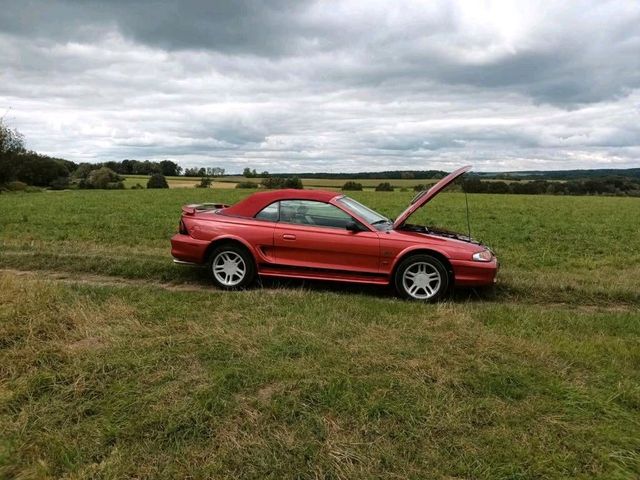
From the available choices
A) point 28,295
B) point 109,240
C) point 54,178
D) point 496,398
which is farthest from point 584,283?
point 54,178

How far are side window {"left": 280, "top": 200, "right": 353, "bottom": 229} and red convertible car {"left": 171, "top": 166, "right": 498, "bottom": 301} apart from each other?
0.01 m

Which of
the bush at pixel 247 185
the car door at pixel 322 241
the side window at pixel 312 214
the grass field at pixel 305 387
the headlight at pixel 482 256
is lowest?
the grass field at pixel 305 387

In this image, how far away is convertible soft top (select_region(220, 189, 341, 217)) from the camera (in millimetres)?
7078

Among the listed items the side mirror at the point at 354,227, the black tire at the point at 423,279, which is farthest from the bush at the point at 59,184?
the black tire at the point at 423,279

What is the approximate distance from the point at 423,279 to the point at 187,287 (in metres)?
3.23

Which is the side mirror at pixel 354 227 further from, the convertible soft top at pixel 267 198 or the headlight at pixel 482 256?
the headlight at pixel 482 256

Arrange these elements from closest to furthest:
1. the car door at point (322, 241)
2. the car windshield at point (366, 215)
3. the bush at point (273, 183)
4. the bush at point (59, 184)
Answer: the car door at point (322, 241) → the car windshield at point (366, 215) → the bush at point (273, 183) → the bush at point (59, 184)

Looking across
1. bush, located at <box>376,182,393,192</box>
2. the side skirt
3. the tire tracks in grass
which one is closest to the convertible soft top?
the side skirt

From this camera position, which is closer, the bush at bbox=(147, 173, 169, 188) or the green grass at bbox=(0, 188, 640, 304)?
the green grass at bbox=(0, 188, 640, 304)

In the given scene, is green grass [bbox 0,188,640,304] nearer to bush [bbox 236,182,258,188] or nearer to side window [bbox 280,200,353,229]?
side window [bbox 280,200,353,229]

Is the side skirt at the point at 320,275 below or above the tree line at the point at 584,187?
below

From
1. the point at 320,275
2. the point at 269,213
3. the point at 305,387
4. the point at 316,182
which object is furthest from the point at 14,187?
the point at 305,387

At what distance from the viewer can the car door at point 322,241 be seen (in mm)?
6660

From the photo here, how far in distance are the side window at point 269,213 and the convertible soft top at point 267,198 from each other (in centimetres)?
5
